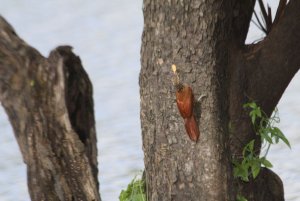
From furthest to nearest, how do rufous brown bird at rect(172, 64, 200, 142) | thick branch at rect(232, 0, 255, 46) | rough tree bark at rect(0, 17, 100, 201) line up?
1. thick branch at rect(232, 0, 255, 46)
2. rufous brown bird at rect(172, 64, 200, 142)
3. rough tree bark at rect(0, 17, 100, 201)

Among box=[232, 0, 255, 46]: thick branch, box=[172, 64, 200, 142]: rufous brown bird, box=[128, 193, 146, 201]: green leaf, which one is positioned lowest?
box=[128, 193, 146, 201]: green leaf

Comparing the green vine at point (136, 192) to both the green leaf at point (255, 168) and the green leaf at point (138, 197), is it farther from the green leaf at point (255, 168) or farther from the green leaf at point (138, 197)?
the green leaf at point (255, 168)

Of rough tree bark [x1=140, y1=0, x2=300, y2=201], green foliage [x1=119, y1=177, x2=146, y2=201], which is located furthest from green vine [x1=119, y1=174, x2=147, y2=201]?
rough tree bark [x1=140, y1=0, x2=300, y2=201]

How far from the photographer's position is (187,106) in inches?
84.3

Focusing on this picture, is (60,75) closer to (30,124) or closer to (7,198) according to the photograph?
(30,124)

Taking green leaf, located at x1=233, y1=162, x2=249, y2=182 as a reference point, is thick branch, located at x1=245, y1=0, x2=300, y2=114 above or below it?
above

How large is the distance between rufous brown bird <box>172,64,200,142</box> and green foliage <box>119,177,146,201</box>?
36 centimetres

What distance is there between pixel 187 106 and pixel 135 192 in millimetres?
463

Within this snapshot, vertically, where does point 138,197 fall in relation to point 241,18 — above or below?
below

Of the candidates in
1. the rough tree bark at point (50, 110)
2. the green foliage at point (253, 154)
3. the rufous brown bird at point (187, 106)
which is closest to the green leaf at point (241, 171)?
the green foliage at point (253, 154)

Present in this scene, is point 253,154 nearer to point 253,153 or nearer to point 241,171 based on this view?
point 253,153

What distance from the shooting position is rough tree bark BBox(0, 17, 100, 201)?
195 centimetres

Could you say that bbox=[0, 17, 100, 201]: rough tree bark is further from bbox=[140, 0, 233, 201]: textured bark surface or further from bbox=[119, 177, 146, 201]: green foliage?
bbox=[119, 177, 146, 201]: green foliage

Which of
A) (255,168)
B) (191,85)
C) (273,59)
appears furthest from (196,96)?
(273,59)
